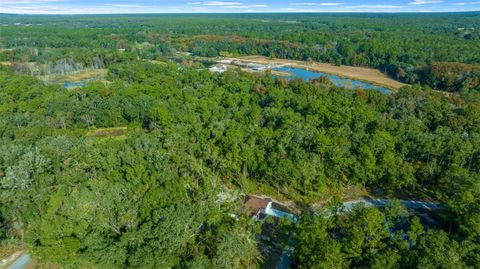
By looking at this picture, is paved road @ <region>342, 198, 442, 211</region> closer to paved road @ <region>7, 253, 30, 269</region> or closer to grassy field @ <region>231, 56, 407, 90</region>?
paved road @ <region>7, 253, 30, 269</region>

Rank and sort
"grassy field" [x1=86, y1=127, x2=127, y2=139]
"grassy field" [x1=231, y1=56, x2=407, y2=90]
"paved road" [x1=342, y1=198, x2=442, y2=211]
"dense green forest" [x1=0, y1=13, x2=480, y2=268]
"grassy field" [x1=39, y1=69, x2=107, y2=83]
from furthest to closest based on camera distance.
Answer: "grassy field" [x1=39, y1=69, x2=107, y2=83], "grassy field" [x1=231, y1=56, x2=407, y2=90], "grassy field" [x1=86, y1=127, x2=127, y2=139], "paved road" [x1=342, y1=198, x2=442, y2=211], "dense green forest" [x1=0, y1=13, x2=480, y2=268]

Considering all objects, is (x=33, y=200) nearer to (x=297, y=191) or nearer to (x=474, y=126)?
(x=297, y=191)

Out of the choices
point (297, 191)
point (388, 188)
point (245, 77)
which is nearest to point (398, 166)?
point (388, 188)

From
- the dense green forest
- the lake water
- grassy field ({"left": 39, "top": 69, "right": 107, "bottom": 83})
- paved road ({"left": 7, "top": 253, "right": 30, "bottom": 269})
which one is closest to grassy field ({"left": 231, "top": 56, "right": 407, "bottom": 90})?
the lake water

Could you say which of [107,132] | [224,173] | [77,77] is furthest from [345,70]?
[224,173]

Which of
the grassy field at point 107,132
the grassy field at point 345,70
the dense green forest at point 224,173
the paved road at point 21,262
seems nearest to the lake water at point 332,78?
the grassy field at point 345,70

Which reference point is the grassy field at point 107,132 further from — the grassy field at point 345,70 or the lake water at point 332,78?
the grassy field at point 345,70
